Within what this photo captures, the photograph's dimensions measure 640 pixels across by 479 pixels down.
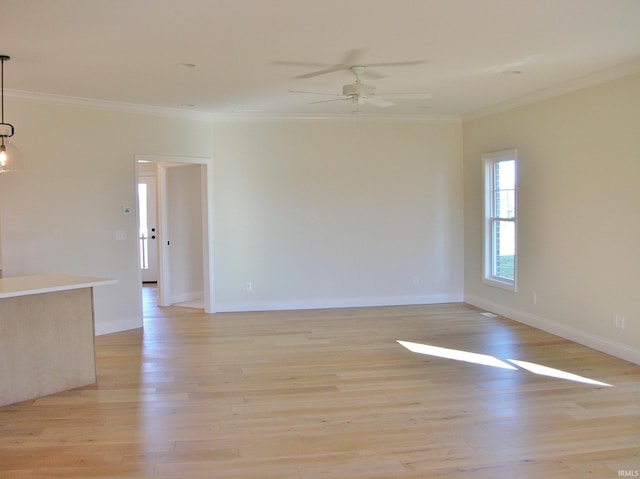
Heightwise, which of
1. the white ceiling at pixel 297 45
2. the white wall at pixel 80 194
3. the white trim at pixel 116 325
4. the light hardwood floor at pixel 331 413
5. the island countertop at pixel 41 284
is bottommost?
the light hardwood floor at pixel 331 413

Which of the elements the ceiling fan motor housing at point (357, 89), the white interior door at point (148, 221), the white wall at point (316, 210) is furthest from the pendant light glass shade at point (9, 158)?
the white interior door at point (148, 221)

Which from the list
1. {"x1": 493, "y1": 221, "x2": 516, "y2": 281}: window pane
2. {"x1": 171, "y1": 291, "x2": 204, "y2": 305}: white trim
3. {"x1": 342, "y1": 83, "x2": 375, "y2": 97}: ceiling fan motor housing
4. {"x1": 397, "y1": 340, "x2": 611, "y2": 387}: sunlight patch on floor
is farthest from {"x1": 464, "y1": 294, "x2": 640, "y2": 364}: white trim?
{"x1": 171, "y1": 291, "x2": 204, "y2": 305}: white trim

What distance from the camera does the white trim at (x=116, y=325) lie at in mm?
6277

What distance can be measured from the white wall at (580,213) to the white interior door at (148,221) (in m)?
6.26

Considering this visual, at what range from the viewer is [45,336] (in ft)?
14.0

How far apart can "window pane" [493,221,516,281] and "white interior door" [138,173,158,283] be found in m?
6.15

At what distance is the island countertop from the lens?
391 centimetres

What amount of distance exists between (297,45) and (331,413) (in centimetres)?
272

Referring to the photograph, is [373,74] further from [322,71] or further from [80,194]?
[80,194]

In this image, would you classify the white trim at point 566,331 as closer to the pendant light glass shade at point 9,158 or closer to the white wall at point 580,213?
the white wall at point 580,213

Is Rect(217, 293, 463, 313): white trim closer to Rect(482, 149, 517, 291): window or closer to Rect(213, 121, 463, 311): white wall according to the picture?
Rect(213, 121, 463, 311): white wall

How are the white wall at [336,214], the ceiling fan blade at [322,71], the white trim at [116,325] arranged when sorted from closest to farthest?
1. the ceiling fan blade at [322,71]
2. the white trim at [116,325]
3. the white wall at [336,214]

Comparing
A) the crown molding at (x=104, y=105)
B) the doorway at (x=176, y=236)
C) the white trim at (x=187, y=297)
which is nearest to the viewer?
the crown molding at (x=104, y=105)

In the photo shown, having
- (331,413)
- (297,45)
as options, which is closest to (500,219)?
(297,45)
